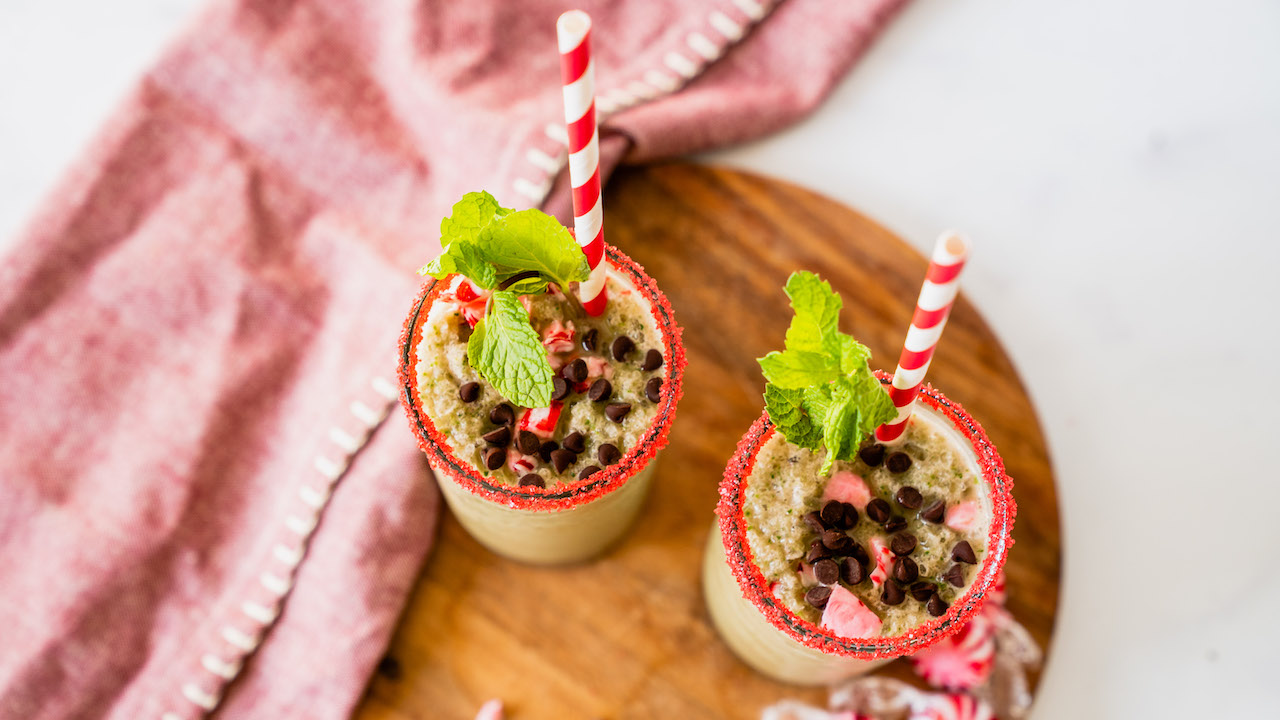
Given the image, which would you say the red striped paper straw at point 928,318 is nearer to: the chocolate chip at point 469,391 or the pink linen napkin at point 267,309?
the chocolate chip at point 469,391

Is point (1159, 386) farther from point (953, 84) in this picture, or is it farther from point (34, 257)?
point (34, 257)

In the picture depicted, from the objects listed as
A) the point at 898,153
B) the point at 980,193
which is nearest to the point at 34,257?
the point at 898,153

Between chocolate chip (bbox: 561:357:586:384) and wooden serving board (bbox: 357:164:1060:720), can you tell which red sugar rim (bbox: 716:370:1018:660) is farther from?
wooden serving board (bbox: 357:164:1060:720)

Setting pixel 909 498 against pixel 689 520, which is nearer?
pixel 909 498

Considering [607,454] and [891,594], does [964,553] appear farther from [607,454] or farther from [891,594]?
[607,454]

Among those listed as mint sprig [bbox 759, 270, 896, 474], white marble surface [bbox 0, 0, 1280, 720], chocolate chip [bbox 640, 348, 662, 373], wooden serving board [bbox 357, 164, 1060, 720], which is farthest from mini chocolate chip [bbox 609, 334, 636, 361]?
white marble surface [bbox 0, 0, 1280, 720]

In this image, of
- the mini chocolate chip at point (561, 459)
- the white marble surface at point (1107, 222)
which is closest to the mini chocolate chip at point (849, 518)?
the mini chocolate chip at point (561, 459)

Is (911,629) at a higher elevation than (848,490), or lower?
lower

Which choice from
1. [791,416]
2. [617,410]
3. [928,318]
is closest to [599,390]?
[617,410]
